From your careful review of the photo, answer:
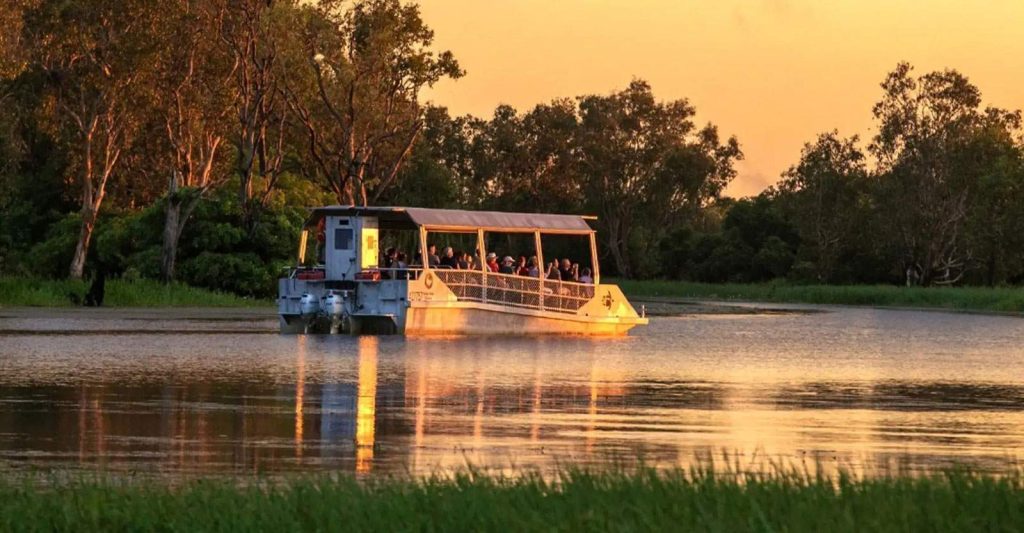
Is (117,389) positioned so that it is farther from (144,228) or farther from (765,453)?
(144,228)

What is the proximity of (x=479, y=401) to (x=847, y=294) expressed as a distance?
7470 cm

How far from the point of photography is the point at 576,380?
30.4 metres

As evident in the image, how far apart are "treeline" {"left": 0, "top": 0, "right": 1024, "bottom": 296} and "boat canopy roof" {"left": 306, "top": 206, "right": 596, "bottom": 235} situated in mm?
21013

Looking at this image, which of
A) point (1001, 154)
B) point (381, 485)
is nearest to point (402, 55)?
point (1001, 154)

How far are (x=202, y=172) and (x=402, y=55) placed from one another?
409 inches

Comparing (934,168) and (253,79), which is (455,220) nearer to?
(253,79)

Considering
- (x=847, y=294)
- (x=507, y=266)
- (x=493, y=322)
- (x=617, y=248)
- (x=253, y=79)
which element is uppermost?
(x=253, y=79)

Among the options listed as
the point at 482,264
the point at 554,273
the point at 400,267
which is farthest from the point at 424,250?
the point at 554,273

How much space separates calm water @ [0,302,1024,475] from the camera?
58.2 feet

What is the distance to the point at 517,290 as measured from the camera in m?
49.6

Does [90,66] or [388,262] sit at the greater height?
[90,66]

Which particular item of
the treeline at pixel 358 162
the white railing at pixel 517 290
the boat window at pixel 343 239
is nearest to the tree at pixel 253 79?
the treeline at pixel 358 162

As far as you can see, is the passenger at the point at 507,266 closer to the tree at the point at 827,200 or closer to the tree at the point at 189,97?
the tree at the point at 189,97

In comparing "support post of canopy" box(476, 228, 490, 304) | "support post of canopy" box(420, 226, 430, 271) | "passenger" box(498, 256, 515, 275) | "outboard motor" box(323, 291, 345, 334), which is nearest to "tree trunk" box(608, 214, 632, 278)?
"passenger" box(498, 256, 515, 275)
